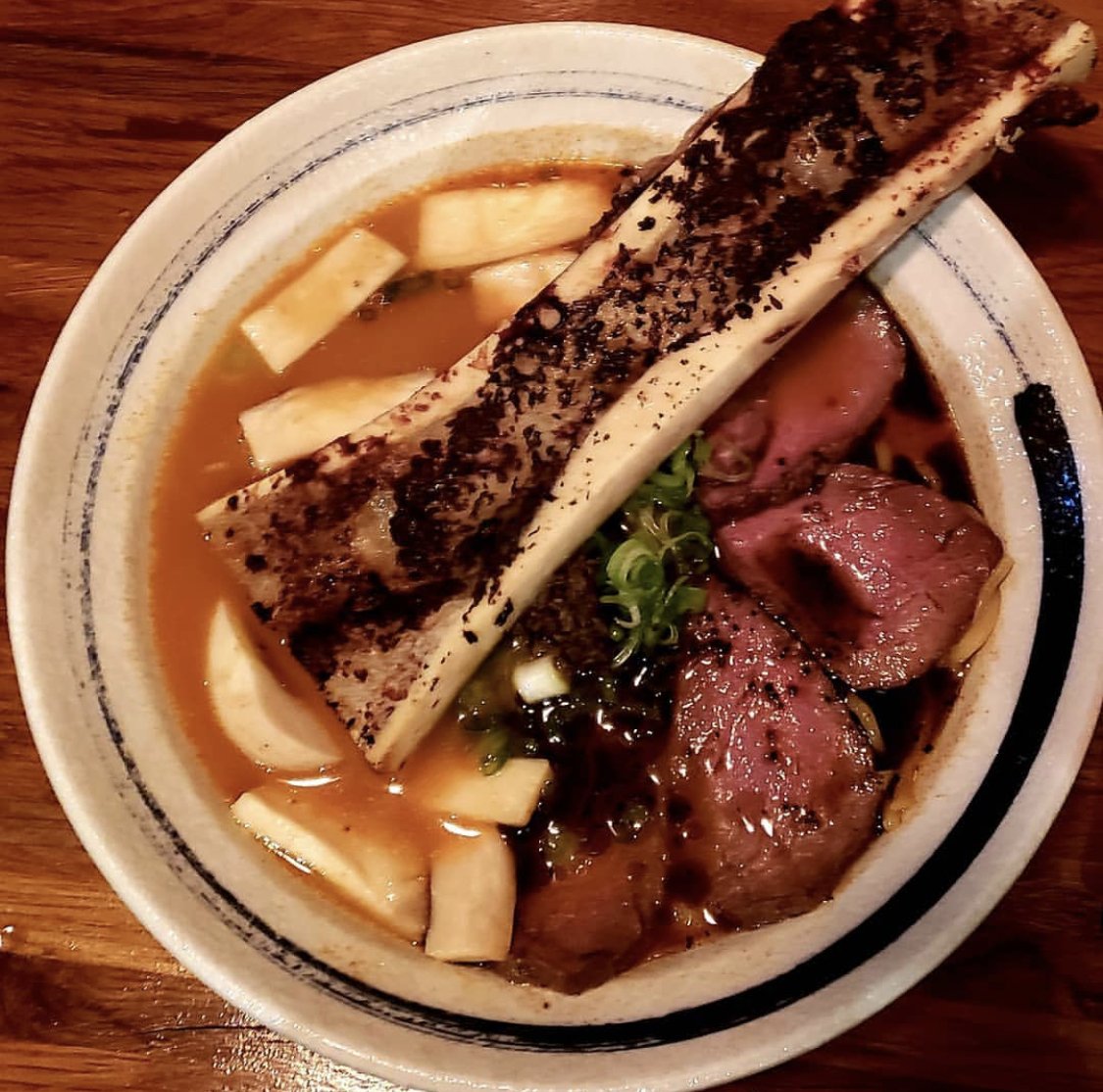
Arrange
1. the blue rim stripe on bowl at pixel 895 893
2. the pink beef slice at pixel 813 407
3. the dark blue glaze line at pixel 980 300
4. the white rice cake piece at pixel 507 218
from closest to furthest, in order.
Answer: the blue rim stripe on bowl at pixel 895 893 < the dark blue glaze line at pixel 980 300 < the pink beef slice at pixel 813 407 < the white rice cake piece at pixel 507 218

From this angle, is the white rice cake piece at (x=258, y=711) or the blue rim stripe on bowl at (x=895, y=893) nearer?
the blue rim stripe on bowl at (x=895, y=893)

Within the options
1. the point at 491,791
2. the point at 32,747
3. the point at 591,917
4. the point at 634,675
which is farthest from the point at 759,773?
the point at 32,747

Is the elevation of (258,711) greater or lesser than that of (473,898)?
greater

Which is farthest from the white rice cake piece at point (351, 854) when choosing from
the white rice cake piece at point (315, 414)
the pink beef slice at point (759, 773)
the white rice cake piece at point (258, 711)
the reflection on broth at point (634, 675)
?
the white rice cake piece at point (315, 414)

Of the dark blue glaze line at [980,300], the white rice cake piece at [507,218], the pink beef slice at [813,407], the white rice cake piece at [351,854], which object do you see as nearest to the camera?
the white rice cake piece at [351,854]

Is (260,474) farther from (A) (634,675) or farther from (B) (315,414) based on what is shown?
(A) (634,675)

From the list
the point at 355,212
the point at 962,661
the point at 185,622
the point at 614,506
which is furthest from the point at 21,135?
the point at 962,661

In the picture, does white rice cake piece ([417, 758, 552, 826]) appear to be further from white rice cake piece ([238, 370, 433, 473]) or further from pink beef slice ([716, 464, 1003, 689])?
white rice cake piece ([238, 370, 433, 473])

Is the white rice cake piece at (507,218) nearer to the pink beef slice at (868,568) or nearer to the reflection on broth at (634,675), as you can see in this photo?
the reflection on broth at (634,675)
